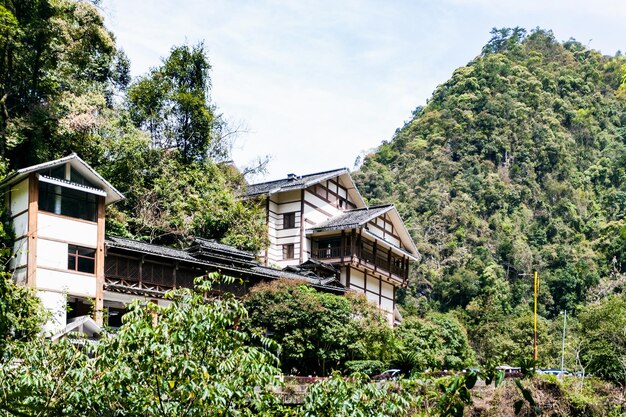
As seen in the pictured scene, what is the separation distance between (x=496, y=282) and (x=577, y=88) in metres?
39.3

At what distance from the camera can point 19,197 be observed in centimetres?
2184

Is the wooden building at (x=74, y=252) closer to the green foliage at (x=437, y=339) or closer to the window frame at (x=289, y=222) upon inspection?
the green foliage at (x=437, y=339)

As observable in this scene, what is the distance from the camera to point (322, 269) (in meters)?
32.9

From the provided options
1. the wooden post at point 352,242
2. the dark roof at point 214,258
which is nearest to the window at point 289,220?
the wooden post at point 352,242

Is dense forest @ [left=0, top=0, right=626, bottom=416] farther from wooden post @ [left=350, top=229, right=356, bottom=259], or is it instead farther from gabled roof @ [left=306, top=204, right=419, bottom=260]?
wooden post @ [left=350, top=229, right=356, bottom=259]

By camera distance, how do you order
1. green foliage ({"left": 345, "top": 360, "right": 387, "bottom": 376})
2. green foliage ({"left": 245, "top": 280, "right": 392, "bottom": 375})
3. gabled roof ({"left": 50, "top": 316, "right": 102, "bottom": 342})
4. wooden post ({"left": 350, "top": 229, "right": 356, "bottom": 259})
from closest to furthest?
gabled roof ({"left": 50, "top": 316, "right": 102, "bottom": 342})
green foliage ({"left": 345, "top": 360, "right": 387, "bottom": 376})
green foliage ({"left": 245, "top": 280, "right": 392, "bottom": 375})
wooden post ({"left": 350, "top": 229, "right": 356, "bottom": 259})

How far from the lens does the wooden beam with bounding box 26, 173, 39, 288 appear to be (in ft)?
67.5

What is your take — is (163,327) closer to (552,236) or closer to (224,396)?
(224,396)

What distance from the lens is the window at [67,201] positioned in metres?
21.6

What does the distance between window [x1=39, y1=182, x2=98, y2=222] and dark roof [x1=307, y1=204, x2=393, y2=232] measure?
43.4 feet

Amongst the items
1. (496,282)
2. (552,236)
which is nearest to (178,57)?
(496,282)

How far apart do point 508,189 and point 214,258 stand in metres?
40.0

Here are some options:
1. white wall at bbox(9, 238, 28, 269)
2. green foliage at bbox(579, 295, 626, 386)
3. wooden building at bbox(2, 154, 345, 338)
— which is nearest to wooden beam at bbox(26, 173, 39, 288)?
wooden building at bbox(2, 154, 345, 338)

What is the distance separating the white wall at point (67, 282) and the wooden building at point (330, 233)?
469 inches
